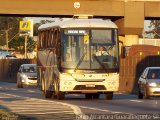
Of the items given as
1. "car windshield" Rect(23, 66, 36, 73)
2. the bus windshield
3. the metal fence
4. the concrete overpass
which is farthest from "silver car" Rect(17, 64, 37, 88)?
the bus windshield

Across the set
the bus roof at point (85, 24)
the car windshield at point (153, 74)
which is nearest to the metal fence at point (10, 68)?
the car windshield at point (153, 74)

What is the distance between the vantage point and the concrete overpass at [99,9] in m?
56.8

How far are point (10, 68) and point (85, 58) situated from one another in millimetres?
40280

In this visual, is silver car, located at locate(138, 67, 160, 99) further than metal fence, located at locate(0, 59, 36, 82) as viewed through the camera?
No

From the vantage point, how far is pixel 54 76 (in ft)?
111

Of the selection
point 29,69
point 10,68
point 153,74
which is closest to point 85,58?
point 153,74

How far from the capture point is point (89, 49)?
32.8 m

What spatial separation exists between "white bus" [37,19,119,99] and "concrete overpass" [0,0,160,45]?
2349cm

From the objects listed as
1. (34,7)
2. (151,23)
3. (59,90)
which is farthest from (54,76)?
(151,23)

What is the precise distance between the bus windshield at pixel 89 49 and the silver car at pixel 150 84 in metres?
2.88

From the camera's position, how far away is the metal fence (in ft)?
233

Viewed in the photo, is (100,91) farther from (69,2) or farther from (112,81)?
(69,2)

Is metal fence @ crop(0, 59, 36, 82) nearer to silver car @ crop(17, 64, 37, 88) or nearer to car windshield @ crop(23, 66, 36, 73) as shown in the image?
car windshield @ crop(23, 66, 36, 73)

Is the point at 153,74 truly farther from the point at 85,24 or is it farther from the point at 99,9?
the point at 99,9
